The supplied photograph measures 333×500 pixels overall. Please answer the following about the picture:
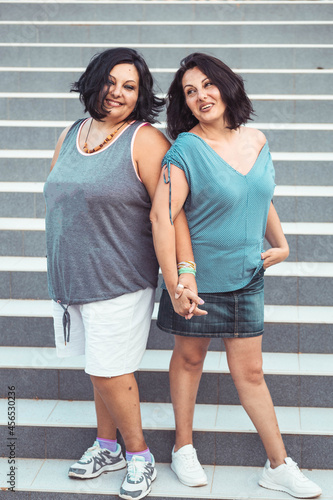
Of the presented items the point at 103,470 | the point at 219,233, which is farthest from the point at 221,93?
the point at 103,470

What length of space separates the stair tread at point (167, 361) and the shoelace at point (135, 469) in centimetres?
52

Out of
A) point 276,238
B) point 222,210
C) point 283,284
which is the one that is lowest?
point 283,284

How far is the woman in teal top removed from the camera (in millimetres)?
2154

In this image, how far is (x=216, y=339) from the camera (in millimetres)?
3139

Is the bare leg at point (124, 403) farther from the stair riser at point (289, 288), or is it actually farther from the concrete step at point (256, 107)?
the concrete step at point (256, 107)

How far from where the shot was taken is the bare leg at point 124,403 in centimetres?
235

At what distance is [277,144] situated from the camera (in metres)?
4.24

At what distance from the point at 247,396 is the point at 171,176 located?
878 millimetres

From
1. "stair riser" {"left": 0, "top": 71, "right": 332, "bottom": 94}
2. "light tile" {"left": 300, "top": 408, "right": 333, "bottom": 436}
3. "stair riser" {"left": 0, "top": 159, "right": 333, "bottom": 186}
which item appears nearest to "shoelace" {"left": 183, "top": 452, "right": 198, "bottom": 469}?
"light tile" {"left": 300, "top": 408, "right": 333, "bottom": 436}

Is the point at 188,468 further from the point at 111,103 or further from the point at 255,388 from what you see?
the point at 111,103

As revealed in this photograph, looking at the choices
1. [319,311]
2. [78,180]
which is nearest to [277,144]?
[319,311]

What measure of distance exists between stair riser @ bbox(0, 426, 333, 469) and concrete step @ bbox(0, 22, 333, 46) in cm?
357

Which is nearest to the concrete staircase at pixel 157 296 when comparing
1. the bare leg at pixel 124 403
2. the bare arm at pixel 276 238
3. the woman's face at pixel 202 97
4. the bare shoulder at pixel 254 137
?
the bare leg at pixel 124 403

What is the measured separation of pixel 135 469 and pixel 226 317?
0.68 meters
